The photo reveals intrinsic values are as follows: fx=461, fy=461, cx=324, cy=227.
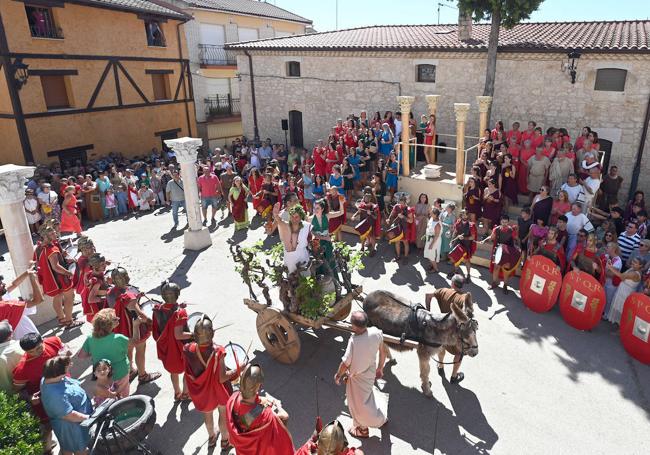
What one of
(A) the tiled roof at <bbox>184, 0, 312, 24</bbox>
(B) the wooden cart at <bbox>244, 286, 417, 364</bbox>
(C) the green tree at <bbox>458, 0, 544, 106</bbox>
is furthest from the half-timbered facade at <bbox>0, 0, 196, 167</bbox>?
(B) the wooden cart at <bbox>244, 286, 417, 364</bbox>

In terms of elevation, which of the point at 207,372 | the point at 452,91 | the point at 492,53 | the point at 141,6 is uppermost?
the point at 141,6

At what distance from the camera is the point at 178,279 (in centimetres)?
950

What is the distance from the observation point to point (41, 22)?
17031 millimetres

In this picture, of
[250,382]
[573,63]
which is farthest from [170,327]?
[573,63]

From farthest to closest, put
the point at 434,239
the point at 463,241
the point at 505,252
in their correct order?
the point at 434,239 → the point at 463,241 → the point at 505,252

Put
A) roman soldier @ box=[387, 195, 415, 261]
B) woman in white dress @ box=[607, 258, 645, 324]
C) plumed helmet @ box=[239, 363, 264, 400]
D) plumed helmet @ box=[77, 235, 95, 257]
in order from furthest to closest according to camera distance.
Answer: roman soldier @ box=[387, 195, 415, 261] → woman in white dress @ box=[607, 258, 645, 324] → plumed helmet @ box=[77, 235, 95, 257] → plumed helmet @ box=[239, 363, 264, 400]

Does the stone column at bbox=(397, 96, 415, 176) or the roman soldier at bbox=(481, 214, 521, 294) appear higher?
the stone column at bbox=(397, 96, 415, 176)

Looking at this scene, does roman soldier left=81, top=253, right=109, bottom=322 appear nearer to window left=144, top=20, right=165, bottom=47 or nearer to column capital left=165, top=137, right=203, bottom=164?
column capital left=165, top=137, right=203, bottom=164

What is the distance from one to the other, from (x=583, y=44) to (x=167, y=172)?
1316 centimetres

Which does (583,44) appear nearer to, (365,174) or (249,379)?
(365,174)

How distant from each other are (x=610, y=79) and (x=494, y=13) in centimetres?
368

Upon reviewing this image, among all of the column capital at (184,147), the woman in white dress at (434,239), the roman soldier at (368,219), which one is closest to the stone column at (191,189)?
the column capital at (184,147)

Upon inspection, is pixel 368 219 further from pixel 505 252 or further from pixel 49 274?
pixel 49 274

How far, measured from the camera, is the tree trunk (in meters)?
13.2
